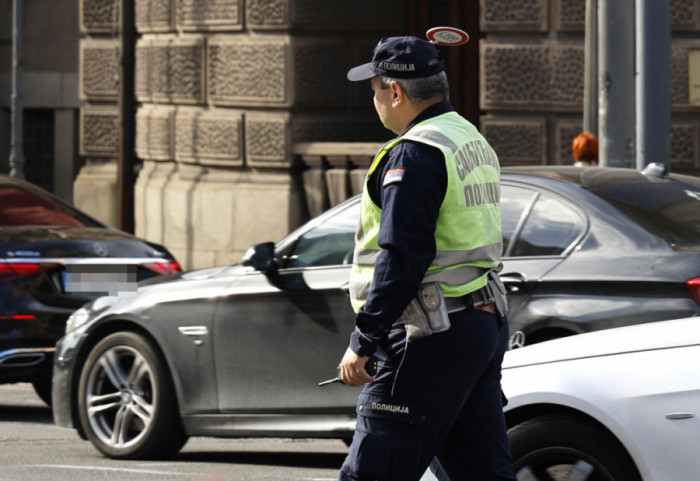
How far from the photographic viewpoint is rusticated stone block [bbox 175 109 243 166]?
52.3 ft

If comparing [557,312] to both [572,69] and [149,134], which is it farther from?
[149,134]

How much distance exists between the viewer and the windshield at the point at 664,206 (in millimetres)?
6676

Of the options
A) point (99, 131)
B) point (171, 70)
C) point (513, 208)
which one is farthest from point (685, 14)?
point (99, 131)

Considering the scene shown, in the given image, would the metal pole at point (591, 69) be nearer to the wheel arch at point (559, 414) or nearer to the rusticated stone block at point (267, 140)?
Result: the rusticated stone block at point (267, 140)

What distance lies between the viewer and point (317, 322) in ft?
23.7

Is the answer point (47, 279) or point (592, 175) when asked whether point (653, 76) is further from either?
point (47, 279)

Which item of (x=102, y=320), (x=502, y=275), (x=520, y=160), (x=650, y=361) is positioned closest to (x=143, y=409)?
(x=102, y=320)

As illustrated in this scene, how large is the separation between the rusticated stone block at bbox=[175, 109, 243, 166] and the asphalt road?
6.75 m

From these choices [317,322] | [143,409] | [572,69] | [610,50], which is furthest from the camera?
[572,69]

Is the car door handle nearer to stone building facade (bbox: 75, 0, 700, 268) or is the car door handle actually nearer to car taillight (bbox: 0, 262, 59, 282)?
car taillight (bbox: 0, 262, 59, 282)

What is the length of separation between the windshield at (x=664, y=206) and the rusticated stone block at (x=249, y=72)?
8815mm

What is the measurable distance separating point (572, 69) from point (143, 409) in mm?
7308

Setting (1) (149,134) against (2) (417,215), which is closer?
(2) (417,215)

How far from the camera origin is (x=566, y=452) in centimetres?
495
